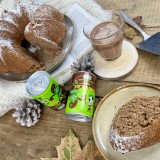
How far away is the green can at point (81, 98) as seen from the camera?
38.6 inches

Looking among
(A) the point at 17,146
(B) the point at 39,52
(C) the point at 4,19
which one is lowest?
(A) the point at 17,146

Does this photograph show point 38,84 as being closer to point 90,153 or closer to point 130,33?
point 90,153

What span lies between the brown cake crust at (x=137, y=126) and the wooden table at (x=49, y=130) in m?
0.16

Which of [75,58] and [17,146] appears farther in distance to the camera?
[75,58]

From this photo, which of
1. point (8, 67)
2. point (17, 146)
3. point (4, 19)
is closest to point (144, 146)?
point (17, 146)

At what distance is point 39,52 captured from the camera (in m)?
1.25

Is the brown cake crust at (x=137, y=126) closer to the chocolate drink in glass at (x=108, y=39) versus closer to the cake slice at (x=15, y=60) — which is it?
the chocolate drink in glass at (x=108, y=39)

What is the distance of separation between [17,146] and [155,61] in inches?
23.7

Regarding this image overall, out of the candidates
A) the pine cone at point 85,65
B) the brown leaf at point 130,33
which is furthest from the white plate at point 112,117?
the brown leaf at point 130,33

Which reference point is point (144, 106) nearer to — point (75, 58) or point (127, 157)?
point (127, 157)

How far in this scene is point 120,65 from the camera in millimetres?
1098

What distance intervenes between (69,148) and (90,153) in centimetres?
8

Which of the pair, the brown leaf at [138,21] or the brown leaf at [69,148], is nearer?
the brown leaf at [69,148]

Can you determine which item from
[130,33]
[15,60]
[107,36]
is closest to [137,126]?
[107,36]
